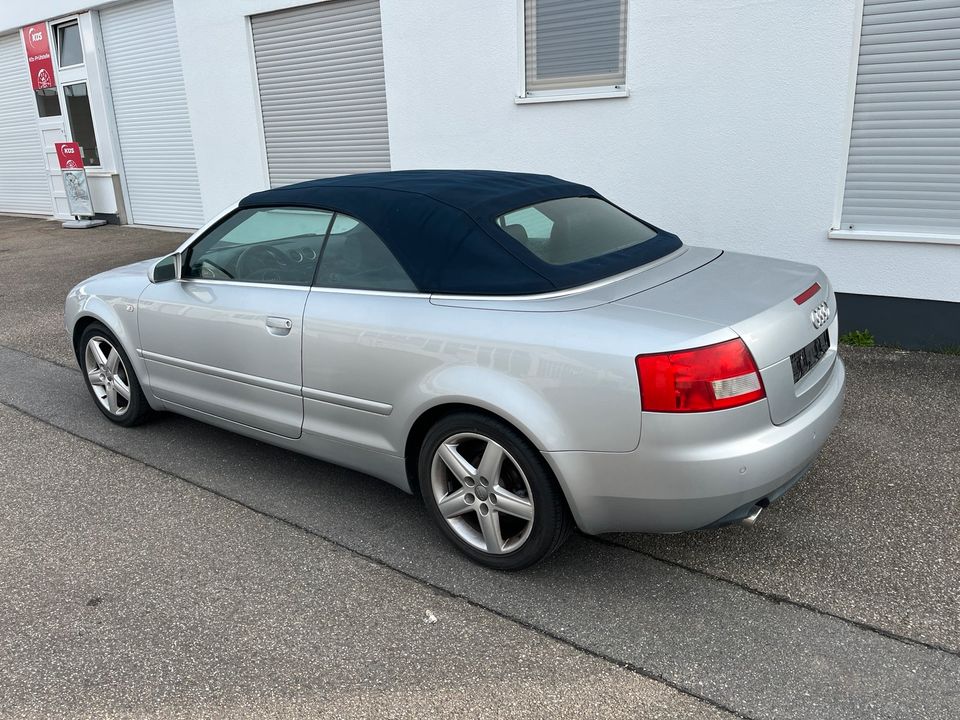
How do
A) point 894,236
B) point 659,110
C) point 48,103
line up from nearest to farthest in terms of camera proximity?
point 894,236, point 659,110, point 48,103

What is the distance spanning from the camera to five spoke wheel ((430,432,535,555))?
295 centimetres

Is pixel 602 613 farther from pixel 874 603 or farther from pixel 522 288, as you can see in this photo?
pixel 522 288

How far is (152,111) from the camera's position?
13.5 metres

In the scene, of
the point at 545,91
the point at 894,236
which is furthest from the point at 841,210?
the point at 545,91

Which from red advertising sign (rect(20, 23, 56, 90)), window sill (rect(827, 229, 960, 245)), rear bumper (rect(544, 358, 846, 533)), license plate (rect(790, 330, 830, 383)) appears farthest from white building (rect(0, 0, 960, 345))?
red advertising sign (rect(20, 23, 56, 90))

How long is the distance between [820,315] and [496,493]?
1463 millimetres

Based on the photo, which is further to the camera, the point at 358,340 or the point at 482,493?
the point at 358,340

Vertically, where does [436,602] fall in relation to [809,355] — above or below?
below

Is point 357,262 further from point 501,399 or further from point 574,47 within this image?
point 574,47

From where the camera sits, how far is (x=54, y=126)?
15.4 m

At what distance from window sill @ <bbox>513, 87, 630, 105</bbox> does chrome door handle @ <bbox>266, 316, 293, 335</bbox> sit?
4.38 m

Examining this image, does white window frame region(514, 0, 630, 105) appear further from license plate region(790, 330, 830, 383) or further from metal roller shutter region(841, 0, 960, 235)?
license plate region(790, 330, 830, 383)

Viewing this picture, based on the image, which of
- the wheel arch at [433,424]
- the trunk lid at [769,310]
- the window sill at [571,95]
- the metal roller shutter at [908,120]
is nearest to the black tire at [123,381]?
the wheel arch at [433,424]

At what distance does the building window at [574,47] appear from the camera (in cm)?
684
